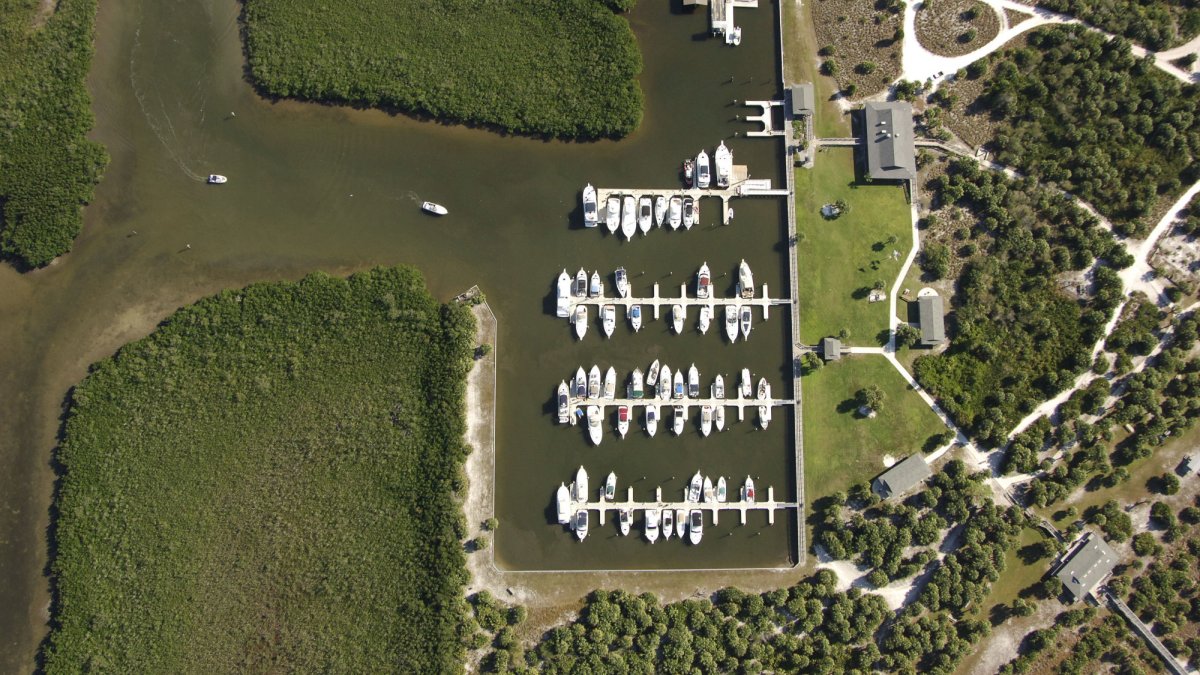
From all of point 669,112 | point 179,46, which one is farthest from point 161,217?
point 669,112

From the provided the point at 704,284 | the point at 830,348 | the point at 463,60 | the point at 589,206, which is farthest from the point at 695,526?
the point at 463,60

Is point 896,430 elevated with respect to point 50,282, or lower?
lower

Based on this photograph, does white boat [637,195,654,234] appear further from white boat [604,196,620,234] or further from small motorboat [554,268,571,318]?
small motorboat [554,268,571,318]

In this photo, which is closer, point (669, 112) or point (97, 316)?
point (97, 316)

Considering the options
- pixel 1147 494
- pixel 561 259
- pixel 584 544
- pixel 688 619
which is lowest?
pixel 688 619

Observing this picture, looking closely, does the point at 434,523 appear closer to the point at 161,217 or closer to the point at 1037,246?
the point at 161,217

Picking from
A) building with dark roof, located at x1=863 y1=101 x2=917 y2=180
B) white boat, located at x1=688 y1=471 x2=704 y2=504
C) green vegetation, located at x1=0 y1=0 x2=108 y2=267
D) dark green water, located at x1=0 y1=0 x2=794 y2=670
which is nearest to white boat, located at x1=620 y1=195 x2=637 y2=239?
dark green water, located at x1=0 y1=0 x2=794 y2=670
